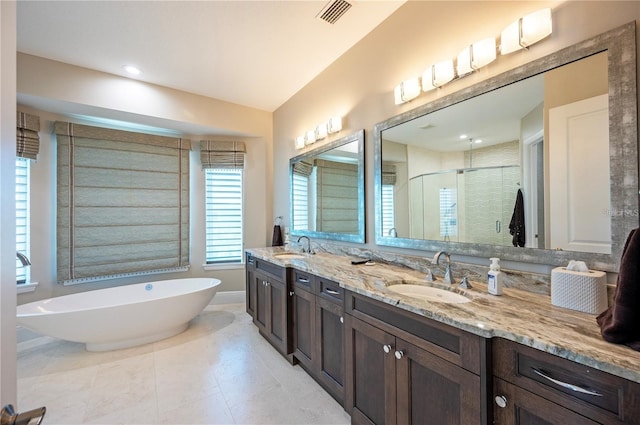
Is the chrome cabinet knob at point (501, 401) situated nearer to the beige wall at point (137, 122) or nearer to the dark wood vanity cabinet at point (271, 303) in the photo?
the dark wood vanity cabinet at point (271, 303)

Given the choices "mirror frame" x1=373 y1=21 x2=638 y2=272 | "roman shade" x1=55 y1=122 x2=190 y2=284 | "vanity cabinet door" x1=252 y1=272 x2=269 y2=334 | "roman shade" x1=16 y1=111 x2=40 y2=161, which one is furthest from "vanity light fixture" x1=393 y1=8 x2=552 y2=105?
"roman shade" x1=16 y1=111 x2=40 y2=161

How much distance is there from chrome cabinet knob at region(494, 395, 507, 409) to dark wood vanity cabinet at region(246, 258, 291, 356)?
1.63 m

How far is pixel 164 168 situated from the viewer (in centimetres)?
369

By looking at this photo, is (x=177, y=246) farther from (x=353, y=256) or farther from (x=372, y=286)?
(x=372, y=286)

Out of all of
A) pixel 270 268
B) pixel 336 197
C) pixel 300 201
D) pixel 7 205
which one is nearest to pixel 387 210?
pixel 336 197

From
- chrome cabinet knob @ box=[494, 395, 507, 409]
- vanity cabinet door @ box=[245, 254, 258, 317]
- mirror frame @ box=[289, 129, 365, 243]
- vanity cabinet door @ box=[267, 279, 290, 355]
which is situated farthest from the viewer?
vanity cabinet door @ box=[245, 254, 258, 317]

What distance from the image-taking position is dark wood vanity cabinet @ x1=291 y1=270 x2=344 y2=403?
5.96ft

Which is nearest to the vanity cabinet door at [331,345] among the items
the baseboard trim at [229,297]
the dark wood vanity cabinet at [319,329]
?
the dark wood vanity cabinet at [319,329]

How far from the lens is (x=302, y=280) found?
2184 mm

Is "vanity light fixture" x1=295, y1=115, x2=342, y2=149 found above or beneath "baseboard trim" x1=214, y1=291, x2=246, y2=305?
above

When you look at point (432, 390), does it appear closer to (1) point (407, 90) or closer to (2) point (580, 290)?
(2) point (580, 290)

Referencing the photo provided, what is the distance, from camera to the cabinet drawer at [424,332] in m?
1.03

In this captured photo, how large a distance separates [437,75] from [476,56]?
0.24 metres

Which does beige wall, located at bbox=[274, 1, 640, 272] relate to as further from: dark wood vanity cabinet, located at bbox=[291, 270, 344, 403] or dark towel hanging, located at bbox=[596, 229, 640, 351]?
dark wood vanity cabinet, located at bbox=[291, 270, 344, 403]
